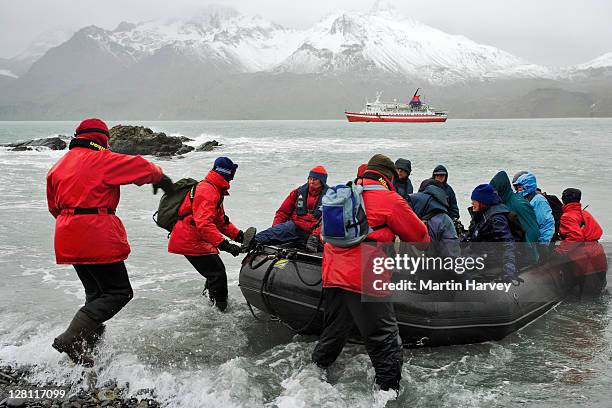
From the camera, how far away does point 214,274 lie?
19.6 feet

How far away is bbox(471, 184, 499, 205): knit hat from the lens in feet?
17.5

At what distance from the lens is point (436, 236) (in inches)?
202

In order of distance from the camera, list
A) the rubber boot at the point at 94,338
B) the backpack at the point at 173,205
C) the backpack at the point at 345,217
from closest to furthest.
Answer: the backpack at the point at 345,217 → the rubber boot at the point at 94,338 → the backpack at the point at 173,205

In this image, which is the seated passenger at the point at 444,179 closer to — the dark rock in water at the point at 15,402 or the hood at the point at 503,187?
the hood at the point at 503,187

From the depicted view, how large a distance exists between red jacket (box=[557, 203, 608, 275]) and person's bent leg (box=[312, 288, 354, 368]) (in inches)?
135

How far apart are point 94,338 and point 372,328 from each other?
2.45m

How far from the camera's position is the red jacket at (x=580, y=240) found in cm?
644

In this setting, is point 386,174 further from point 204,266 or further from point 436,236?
point 204,266

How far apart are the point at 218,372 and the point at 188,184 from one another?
6.71 feet

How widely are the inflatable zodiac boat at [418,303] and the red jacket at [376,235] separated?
798mm

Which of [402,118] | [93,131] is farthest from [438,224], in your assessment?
[402,118]

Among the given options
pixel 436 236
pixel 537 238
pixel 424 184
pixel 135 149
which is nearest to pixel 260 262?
pixel 436 236

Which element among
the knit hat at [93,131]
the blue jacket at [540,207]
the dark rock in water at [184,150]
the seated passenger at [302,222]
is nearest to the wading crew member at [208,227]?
the seated passenger at [302,222]

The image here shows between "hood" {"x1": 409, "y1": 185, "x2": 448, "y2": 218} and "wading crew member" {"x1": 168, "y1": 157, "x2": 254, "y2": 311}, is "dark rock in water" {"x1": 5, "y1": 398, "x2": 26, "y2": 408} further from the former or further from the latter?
"hood" {"x1": 409, "y1": 185, "x2": 448, "y2": 218}
